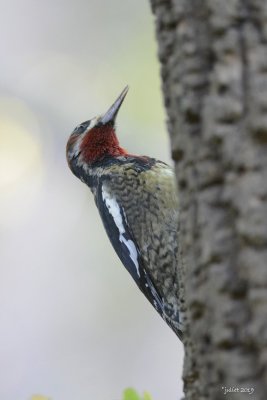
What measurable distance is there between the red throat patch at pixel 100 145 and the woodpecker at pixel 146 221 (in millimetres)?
96

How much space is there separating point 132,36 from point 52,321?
6.02 ft

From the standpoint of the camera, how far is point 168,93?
1.48 metres

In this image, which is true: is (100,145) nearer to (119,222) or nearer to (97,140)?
(97,140)

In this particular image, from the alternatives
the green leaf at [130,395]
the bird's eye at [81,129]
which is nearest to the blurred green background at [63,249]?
the bird's eye at [81,129]

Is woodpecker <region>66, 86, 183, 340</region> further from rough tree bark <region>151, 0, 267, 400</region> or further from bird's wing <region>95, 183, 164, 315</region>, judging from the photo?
rough tree bark <region>151, 0, 267, 400</region>

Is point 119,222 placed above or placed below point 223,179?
below

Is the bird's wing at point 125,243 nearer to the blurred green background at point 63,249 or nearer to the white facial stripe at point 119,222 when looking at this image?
the white facial stripe at point 119,222

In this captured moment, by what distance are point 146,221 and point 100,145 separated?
0.48 m

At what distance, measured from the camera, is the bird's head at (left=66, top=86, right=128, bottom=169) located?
3709 mm

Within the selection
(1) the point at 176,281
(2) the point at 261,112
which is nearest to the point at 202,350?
(2) the point at 261,112

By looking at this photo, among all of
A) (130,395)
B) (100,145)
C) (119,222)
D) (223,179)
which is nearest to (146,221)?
(119,222)

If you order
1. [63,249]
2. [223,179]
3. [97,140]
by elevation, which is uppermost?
[223,179]

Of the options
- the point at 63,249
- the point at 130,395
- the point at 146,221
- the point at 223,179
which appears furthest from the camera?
the point at 63,249

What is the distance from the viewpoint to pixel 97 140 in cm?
373
